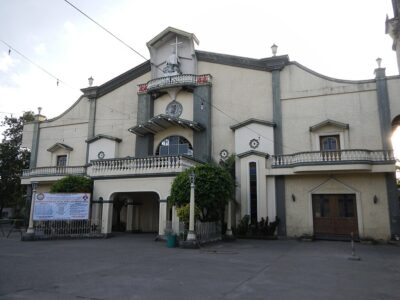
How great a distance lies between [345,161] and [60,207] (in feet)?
48.8

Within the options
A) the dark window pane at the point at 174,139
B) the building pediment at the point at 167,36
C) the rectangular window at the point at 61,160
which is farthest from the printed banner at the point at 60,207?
the building pediment at the point at 167,36

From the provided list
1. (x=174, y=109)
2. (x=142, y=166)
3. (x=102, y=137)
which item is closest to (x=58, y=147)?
(x=102, y=137)

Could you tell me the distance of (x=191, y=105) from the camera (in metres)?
22.8

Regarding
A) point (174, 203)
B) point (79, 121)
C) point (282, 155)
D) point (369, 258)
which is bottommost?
point (369, 258)

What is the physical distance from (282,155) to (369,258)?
8.34 metres

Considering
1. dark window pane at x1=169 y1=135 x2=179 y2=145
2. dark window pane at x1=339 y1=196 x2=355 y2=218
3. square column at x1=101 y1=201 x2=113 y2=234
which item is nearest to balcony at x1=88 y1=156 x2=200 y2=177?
square column at x1=101 y1=201 x2=113 y2=234

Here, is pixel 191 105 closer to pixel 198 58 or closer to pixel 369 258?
pixel 198 58

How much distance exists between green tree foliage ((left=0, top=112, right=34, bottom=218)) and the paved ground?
24494 mm

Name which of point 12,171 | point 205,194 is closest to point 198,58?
point 205,194

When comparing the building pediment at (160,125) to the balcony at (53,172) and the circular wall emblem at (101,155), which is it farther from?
the balcony at (53,172)

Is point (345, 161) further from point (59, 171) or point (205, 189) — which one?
point (59, 171)

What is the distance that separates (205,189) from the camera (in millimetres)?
14922

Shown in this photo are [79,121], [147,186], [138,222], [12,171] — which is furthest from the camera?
[12,171]

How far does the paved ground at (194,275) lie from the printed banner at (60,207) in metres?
4.81
